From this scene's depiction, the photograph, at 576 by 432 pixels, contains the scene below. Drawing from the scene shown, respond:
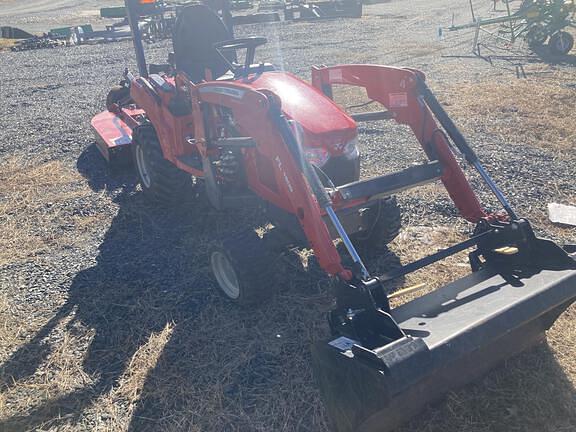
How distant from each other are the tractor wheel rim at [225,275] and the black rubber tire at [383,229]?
45.8 inches

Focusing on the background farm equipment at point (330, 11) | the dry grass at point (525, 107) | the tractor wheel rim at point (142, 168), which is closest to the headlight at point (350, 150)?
the tractor wheel rim at point (142, 168)

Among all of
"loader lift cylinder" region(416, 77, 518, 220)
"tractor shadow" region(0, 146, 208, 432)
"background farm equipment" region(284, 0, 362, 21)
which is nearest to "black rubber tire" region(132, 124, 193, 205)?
"tractor shadow" region(0, 146, 208, 432)

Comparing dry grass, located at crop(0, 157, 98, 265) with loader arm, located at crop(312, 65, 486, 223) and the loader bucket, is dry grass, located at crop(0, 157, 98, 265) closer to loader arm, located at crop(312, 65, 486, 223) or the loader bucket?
loader arm, located at crop(312, 65, 486, 223)

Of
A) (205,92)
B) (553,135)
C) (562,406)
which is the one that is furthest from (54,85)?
(562,406)

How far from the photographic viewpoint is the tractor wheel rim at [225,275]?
4.04 m

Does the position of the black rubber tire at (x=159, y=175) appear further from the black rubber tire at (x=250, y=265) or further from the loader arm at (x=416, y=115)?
the loader arm at (x=416, y=115)

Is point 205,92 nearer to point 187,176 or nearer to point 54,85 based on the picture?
point 187,176

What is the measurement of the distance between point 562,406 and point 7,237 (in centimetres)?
507

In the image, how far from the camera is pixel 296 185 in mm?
3271

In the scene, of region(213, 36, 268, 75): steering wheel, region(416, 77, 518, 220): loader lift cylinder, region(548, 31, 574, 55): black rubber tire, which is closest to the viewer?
region(416, 77, 518, 220): loader lift cylinder

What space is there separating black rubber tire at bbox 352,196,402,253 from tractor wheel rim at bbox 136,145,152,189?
269 centimetres

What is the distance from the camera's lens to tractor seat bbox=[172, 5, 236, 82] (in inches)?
221

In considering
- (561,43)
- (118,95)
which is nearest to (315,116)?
(118,95)

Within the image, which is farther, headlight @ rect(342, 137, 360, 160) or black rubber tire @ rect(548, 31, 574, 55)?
black rubber tire @ rect(548, 31, 574, 55)
